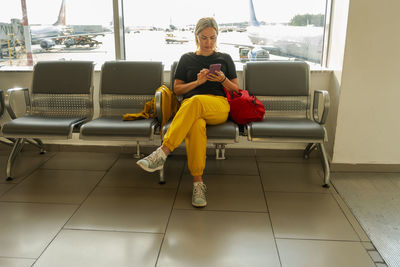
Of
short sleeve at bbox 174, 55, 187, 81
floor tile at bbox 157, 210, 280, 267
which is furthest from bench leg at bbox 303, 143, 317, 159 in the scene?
short sleeve at bbox 174, 55, 187, 81

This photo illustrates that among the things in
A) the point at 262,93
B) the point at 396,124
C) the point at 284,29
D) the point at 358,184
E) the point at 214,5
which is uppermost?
the point at 214,5

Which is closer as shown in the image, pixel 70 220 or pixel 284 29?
pixel 70 220

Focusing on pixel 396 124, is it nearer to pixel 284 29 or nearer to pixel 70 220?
pixel 284 29

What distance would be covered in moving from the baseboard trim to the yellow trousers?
126 cm

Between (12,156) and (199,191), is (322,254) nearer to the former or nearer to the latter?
(199,191)

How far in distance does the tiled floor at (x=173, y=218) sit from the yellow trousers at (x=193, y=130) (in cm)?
29

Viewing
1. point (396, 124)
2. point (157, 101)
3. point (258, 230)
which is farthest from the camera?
point (396, 124)

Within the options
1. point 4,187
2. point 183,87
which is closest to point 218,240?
point 183,87

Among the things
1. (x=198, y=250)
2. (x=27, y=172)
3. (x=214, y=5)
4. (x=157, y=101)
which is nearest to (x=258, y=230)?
(x=198, y=250)

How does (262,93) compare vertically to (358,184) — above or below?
above

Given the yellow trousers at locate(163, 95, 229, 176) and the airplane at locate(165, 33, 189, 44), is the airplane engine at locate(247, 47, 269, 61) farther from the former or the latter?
the yellow trousers at locate(163, 95, 229, 176)

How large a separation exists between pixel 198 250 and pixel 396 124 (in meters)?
2.05

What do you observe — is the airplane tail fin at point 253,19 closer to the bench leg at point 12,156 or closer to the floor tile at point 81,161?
the floor tile at point 81,161

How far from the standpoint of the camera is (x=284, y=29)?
3473 millimetres
